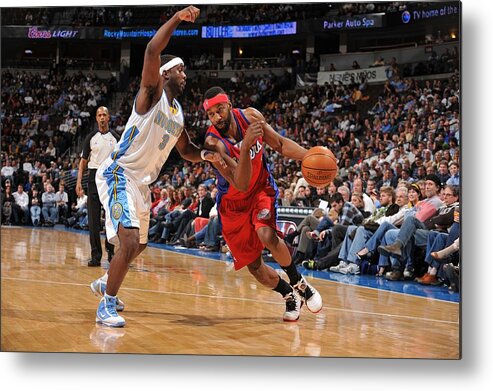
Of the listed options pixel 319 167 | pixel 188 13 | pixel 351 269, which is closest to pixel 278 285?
pixel 319 167

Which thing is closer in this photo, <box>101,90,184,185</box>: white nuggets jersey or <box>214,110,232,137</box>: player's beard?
<box>101,90,184,185</box>: white nuggets jersey

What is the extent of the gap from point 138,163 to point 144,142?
0.44ft

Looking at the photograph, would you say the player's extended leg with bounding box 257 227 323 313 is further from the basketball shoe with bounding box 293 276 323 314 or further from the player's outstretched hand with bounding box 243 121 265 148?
the player's outstretched hand with bounding box 243 121 265 148

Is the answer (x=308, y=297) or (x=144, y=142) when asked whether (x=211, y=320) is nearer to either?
(x=308, y=297)

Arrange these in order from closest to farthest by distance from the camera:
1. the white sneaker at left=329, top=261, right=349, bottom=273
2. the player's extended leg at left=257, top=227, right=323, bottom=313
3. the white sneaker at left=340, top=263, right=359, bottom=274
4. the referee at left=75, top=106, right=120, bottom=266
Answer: the player's extended leg at left=257, top=227, right=323, bottom=313
the referee at left=75, top=106, right=120, bottom=266
the white sneaker at left=340, top=263, right=359, bottom=274
the white sneaker at left=329, top=261, right=349, bottom=273

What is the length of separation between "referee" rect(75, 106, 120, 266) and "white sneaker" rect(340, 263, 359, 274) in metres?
2.16

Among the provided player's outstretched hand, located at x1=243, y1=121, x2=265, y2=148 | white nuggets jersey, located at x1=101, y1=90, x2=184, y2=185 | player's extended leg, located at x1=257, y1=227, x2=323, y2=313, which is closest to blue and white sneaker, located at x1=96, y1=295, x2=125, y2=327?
white nuggets jersey, located at x1=101, y1=90, x2=184, y2=185

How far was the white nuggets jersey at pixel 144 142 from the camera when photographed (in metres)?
4.03

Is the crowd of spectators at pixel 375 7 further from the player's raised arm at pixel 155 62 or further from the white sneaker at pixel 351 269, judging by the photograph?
the white sneaker at pixel 351 269

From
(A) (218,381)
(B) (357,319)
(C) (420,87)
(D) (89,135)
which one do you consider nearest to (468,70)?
(B) (357,319)

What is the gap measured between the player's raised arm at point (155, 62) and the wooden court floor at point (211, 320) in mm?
1384

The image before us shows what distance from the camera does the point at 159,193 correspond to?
6543 mm

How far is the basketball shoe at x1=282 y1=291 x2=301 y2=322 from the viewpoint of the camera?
427 cm

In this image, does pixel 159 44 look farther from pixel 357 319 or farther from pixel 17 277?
pixel 17 277
